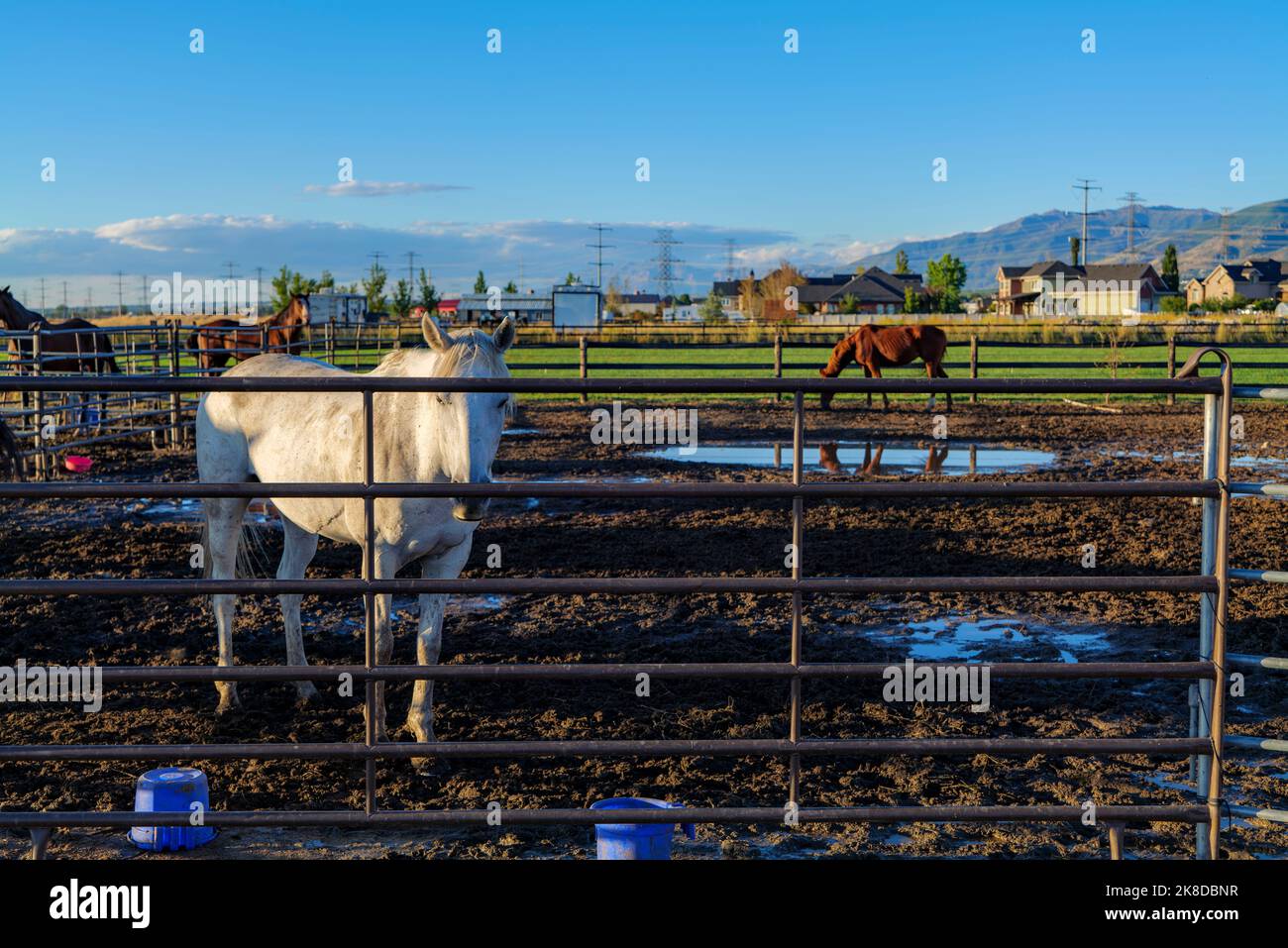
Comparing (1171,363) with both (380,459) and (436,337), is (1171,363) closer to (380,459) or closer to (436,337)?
(380,459)

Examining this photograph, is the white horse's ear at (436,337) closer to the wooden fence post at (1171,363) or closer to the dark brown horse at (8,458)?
the dark brown horse at (8,458)

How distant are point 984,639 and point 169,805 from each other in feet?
14.9

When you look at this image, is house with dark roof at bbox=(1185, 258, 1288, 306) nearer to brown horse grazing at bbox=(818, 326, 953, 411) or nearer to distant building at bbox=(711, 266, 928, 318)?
distant building at bbox=(711, 266, 928, 318)

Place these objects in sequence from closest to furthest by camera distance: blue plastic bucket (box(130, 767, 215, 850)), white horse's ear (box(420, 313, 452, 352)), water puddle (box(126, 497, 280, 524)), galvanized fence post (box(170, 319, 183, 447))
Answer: blue plastic bucket (box(130, 767, 215, 850)) → white horse's ear (box(420, 313, 452, 352)) → water puddle (box(126, 497, 280, 524)) → galvanized fence post (box(170, 319, 183, 447))

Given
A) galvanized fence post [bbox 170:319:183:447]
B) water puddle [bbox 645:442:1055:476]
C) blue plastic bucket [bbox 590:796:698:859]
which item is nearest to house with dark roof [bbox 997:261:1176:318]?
water puddle [bbox 645:442:1055:476]

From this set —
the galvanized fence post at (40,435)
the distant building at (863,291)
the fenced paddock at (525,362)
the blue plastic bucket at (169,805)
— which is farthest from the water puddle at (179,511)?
the distant building at (863,291)

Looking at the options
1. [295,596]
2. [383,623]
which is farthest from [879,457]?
[383,623]

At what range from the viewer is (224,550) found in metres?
5.59

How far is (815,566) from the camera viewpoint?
796 centimetres

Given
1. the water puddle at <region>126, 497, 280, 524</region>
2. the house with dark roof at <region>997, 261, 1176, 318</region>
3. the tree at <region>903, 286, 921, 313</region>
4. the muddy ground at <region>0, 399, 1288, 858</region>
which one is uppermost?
the house with dark roof at <region>997, 261, 1176, 318</region>

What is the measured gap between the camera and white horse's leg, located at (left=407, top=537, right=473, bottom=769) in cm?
471
